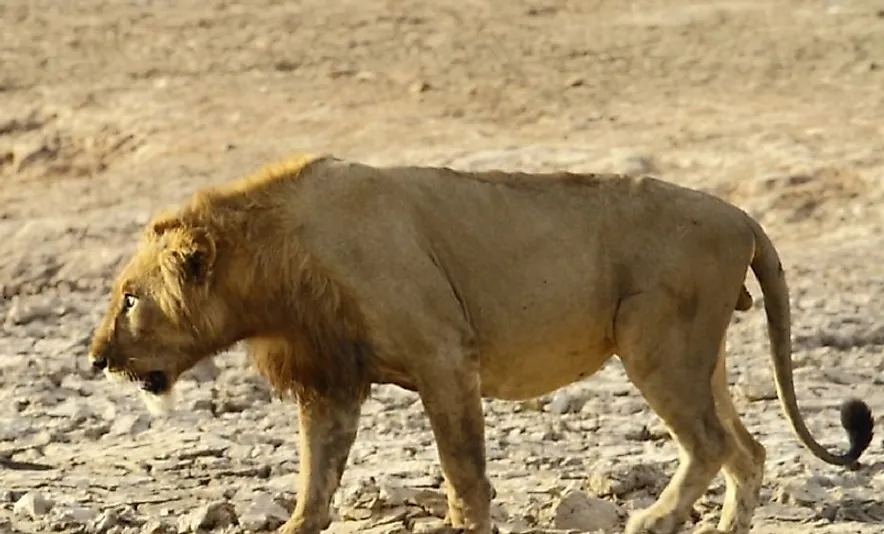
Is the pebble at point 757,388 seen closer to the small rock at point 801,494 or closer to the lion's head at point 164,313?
the small rock at point 801,494

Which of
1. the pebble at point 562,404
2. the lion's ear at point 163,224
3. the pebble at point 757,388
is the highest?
the lion's ear at point 163,224

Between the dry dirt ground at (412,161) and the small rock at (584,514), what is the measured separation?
1 cm

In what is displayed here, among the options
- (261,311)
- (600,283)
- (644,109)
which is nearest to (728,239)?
(600,283)

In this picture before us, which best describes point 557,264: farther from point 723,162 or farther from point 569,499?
point 723,162

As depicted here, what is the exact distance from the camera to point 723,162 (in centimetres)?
1290

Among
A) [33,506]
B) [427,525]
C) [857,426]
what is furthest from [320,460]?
[857,426]

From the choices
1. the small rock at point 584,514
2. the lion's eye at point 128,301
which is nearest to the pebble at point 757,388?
the small rock at point 584,514

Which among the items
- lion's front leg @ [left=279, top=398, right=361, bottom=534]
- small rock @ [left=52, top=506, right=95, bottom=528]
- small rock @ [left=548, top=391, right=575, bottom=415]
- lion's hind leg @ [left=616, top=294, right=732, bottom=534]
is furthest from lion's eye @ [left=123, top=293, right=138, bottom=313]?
small rock @ [left=548, top=391, right=575, bottom=415]

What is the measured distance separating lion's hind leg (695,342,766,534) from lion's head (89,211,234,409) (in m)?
1.60

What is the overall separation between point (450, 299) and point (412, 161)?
24.5 ft

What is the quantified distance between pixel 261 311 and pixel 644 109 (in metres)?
8.95

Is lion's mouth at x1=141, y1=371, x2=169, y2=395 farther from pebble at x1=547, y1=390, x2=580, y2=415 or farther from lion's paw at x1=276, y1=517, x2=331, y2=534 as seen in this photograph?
pebble at x1=547, y1=390, x2=580, y2=415

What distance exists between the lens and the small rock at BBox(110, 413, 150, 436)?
330 inches

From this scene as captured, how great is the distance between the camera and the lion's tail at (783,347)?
6.30 metres
